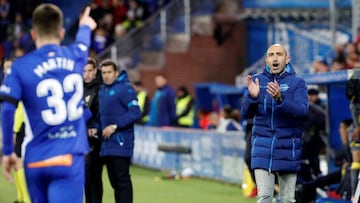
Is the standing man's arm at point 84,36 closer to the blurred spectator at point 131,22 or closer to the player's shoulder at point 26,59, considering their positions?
the player's shoulder at point 26,59

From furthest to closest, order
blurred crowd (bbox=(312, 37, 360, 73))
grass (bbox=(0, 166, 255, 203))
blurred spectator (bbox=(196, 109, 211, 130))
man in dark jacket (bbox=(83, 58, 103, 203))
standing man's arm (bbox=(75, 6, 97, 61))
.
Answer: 1. blurred spectator (bbox=(196, 109, 211, 130))
2. blurred crowd (bbox=(312, 37, 360, 73))
3. grass (bbox=(0, 166, 255, 203))
4. man in dark jacket (bbox=(83, 58, 103, 203))
5. standing man's arm (bbox=(75, 6, 97, 61))

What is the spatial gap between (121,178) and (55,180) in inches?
157

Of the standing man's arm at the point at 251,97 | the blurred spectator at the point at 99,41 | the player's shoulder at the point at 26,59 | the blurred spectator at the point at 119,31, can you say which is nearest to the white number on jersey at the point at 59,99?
the player's shoulder at the point at 26,59

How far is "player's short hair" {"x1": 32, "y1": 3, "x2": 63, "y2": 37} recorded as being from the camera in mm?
7625

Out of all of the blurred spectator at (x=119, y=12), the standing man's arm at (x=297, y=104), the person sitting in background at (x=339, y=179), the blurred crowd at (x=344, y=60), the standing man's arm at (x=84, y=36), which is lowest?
the person sitting in background at (x=339, y=179)

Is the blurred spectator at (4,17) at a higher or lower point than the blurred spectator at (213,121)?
higher

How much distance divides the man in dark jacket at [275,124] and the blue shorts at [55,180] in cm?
281

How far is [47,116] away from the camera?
7.83 m

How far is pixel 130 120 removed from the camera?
11.9m

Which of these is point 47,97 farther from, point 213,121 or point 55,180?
point 213,121

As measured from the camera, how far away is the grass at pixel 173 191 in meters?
15.6

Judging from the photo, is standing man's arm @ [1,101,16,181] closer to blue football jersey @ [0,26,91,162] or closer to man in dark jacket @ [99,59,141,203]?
blue football jersey @ [0,26,91,162]

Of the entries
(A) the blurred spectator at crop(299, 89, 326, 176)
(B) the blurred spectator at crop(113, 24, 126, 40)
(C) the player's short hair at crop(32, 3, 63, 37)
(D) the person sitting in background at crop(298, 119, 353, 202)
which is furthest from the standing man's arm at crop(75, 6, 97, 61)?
(B) the blurred spectator at crop(113, 24, 126, 40)

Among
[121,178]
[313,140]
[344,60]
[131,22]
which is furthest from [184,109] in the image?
[121,178]
